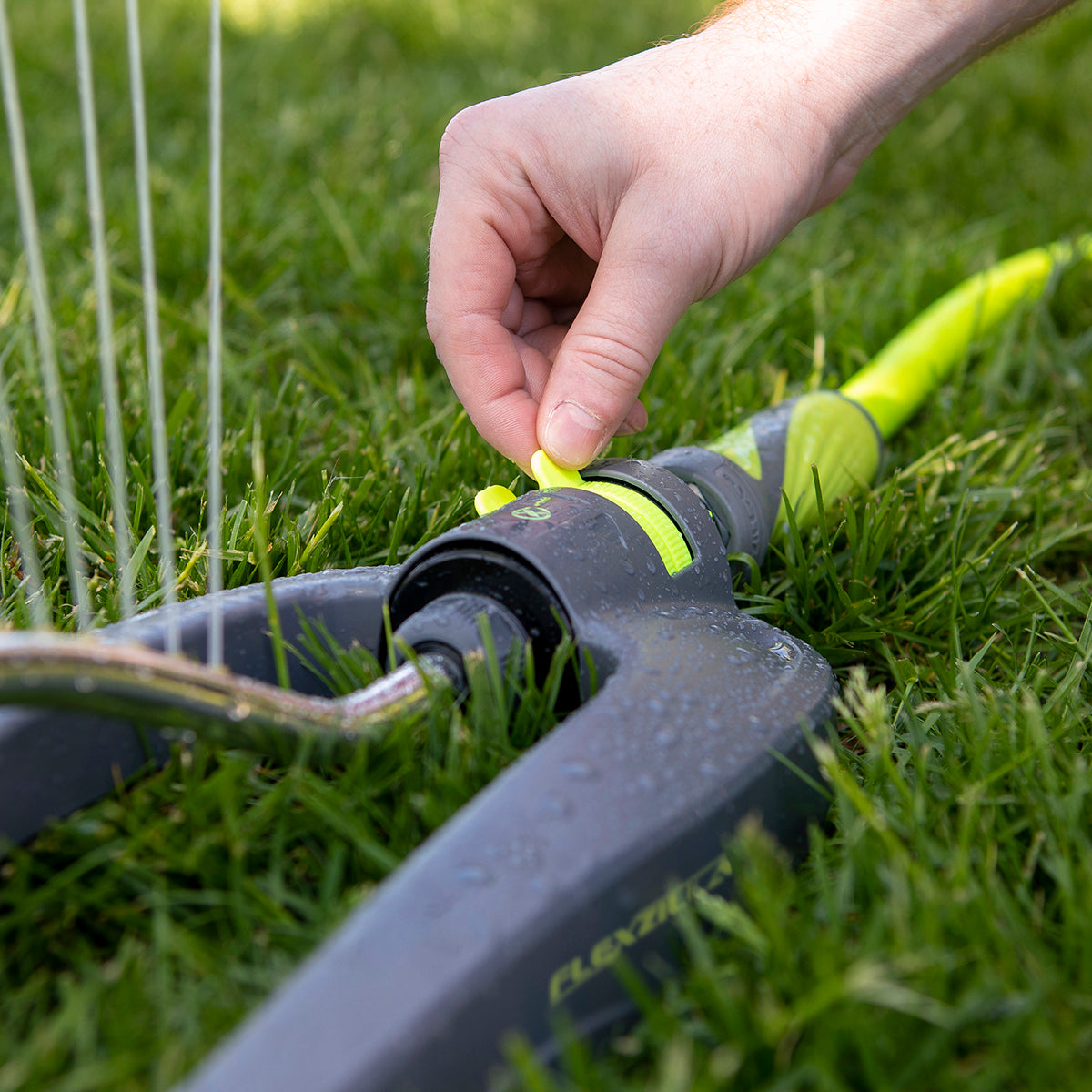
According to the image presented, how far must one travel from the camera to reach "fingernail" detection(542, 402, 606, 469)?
1.32 m

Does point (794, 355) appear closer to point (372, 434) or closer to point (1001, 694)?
point (372, 434)

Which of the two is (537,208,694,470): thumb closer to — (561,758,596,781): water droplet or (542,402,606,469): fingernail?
(542,402,606,469): fingernail

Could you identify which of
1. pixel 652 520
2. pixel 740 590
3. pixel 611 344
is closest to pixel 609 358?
pixel 611 344

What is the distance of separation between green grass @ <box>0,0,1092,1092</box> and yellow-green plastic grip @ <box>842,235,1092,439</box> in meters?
0.06

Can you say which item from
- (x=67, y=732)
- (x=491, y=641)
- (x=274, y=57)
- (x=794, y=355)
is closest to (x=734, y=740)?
(x=491, y=641)

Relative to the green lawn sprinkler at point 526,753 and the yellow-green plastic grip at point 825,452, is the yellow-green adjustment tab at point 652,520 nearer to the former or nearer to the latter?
the green lawn sprinkler at point 526,753

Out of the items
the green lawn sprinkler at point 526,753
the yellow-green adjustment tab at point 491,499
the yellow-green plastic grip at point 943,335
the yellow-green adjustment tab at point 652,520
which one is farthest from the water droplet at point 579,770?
the yellow-green plastic grip at point 943,335

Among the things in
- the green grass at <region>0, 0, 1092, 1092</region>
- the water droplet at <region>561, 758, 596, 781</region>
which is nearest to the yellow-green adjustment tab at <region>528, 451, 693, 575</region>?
the green grass at <region>0, 0, 1092, 1092</region>

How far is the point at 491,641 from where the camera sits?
1062 mm

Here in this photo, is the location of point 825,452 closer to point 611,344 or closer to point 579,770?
point 611,344

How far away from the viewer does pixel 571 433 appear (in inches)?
52.2

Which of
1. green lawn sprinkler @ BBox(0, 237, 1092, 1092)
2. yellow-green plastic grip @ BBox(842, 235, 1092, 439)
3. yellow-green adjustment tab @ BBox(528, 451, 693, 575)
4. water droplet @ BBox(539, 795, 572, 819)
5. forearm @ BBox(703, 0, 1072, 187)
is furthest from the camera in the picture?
yellow-green plastic grip @ BBox(842, 235, 1092, 439)

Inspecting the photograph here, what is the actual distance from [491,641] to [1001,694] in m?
0.62

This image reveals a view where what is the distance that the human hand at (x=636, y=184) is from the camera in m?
1.35
